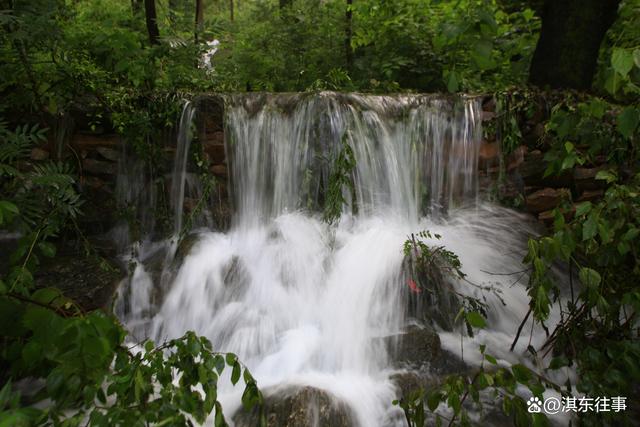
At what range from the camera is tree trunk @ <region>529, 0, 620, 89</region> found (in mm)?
4078

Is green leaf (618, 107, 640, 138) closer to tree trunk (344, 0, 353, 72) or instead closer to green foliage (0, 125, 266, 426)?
green foliage (0, 125, 266, 426)

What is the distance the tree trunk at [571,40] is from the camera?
4.08 metres

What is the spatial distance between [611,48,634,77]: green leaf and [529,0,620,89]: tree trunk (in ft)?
11.1

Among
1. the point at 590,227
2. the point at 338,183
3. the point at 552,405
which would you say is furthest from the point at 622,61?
the point at 338,183

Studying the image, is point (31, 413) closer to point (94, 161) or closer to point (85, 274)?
point (85, 274)

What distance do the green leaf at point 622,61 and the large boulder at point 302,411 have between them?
2150mm

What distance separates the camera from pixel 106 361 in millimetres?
1320

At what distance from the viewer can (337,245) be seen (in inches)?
150

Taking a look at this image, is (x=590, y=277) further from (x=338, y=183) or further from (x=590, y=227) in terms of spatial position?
(x=338, y=183)

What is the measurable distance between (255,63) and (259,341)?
4.43 metres

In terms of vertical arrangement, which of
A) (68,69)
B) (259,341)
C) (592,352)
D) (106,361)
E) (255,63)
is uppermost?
(255,63)

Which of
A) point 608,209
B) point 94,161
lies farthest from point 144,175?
point 608,209

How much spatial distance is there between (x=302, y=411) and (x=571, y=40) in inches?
173

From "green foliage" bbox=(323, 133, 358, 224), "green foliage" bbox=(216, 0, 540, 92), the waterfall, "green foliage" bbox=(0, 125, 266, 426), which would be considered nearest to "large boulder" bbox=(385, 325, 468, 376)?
"green foliage" bbox=(323, 133, 358, 224)
